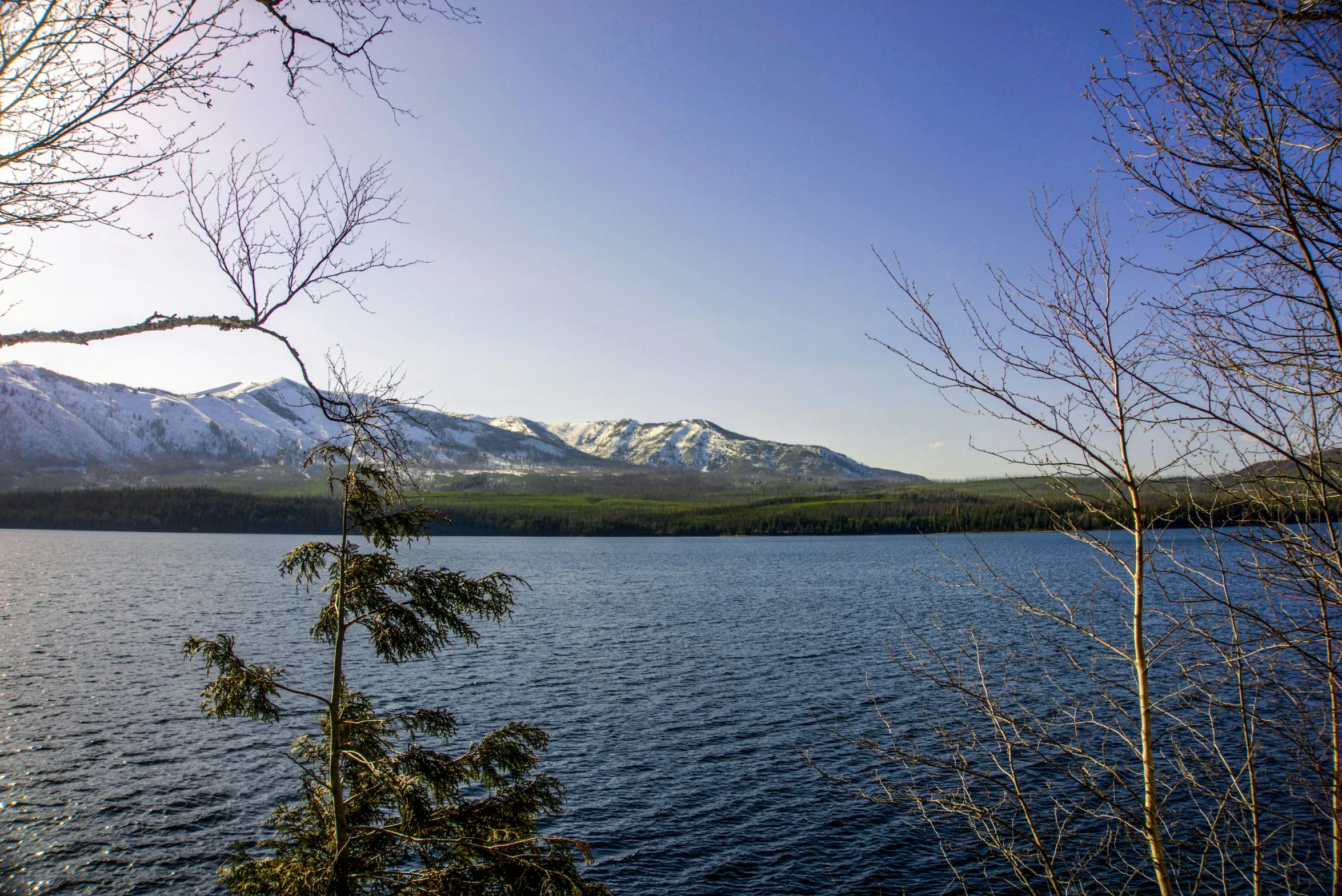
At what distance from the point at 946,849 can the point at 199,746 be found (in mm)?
20866

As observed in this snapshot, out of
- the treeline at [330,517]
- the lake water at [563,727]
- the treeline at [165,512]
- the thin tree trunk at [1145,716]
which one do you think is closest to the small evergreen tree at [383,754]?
the thin tree trunk at [1145,716]

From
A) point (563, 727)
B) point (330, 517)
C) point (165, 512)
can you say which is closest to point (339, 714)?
point (563, 727)

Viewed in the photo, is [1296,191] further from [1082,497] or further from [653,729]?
[653,729]

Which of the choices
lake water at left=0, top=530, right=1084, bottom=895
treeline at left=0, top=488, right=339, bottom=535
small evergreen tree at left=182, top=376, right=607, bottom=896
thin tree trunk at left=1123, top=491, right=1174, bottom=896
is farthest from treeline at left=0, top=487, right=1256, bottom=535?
thin tree trunk at left=1123, top=491, right=1174, bottom=896

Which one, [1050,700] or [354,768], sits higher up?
[354,768]

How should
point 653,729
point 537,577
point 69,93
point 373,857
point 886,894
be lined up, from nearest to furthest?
point 69,93
point 373,857
point 886,894
point 653,729
point 537,577

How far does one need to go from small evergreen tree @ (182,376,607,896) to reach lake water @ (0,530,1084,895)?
26.9ft

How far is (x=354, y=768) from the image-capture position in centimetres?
861

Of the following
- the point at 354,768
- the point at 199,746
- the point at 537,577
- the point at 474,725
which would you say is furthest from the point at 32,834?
the point at 537,577

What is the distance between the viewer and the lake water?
53.1 ft

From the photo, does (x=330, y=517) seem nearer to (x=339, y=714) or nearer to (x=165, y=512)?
(x=165, y=512)

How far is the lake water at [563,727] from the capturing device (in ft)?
53.1

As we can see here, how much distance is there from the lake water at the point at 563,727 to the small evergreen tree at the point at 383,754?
820 cm

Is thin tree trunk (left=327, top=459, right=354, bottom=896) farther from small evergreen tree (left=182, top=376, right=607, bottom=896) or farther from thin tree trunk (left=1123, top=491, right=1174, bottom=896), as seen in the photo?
thin tree trunk (left=1123, top=491, right=1174, bottom=896)
